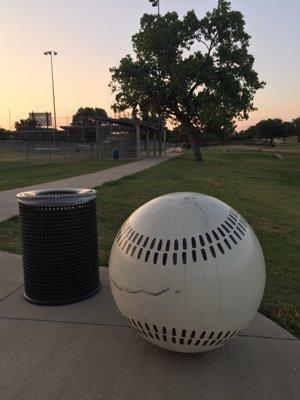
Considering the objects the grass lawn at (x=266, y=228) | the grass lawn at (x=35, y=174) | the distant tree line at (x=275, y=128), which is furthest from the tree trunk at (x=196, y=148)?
the distant tree line at (x=275, y=128)

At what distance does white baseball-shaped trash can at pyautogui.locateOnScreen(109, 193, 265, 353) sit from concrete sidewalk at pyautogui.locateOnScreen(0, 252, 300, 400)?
224 millimetres

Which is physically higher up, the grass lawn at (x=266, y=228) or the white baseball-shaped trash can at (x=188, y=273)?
the white baseball-shaped trash can at (x=188, y=273)

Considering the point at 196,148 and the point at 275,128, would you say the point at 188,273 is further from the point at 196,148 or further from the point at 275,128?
the point at 275,128

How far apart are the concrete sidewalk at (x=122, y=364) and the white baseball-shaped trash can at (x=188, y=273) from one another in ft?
0.74

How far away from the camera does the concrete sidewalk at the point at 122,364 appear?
3.00 m

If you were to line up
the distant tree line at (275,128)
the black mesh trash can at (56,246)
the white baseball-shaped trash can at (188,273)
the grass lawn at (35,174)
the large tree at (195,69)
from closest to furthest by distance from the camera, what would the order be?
the white baseball-shaped trash can at (188,273), the black mesh trash can at (56,246), the grass lawn at (35,174), the large tree at (195,69), the distant tree line at (275,128)

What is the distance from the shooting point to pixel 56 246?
4.36 meters

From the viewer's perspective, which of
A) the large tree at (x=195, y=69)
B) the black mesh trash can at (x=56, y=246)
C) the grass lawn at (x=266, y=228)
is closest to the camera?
the black mesh trash can at (x=56, y=246)

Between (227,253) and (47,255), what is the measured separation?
196 cm

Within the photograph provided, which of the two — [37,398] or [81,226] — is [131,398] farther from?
[81,226]

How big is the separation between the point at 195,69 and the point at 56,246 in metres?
30.1

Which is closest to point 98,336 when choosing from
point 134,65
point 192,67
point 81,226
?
point 81,226

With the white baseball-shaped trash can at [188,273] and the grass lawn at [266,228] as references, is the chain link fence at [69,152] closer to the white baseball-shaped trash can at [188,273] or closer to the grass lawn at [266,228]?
the grass lawn at [266,228]

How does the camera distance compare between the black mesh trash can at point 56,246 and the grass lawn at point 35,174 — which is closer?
the black mesh trash can at point 56,246
